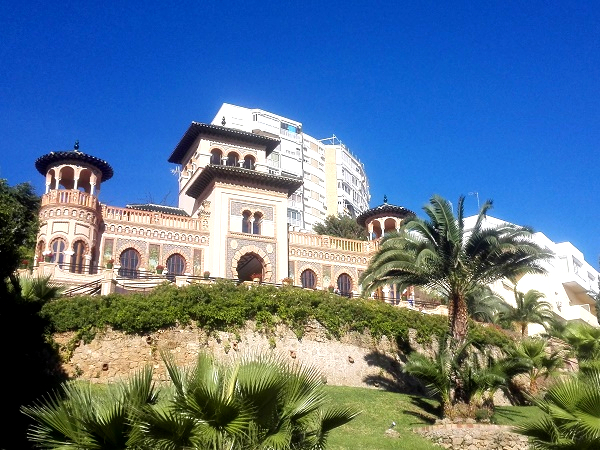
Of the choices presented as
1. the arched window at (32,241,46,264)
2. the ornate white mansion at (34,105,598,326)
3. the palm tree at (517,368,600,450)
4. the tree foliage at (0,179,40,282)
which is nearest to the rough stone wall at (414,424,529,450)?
the palm tree at (517,368,600,450)

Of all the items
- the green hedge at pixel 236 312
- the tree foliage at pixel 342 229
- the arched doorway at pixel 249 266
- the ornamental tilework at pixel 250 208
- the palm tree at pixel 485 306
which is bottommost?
the green hedge at pixel 236 312

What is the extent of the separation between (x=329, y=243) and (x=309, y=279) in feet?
9.64

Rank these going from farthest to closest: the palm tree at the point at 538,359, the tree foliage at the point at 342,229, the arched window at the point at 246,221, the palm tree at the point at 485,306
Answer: the tree foliage at the point at 342,229, the arched window at the point at 246,221, the palm tree at the point at 485,306, the palm tree at the point at 538,359

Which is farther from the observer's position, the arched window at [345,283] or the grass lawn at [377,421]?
the arched window at [345,283]

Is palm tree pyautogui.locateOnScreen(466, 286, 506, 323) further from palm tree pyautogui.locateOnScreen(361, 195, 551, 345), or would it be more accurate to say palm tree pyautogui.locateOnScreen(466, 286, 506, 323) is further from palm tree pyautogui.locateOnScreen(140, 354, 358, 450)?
palm tree pyautogui.locateOnScreen(140, 354, 358, 450)

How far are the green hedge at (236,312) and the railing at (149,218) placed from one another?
42.2 ft

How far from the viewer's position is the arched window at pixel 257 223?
40.4 metres

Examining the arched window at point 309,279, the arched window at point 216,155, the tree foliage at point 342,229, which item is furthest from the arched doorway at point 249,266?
the tree foliage at point 342,229

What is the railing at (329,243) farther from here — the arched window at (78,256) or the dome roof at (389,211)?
the arched window at (78,256)

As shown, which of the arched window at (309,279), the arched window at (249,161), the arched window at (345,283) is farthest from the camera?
the arched window at (249,161)

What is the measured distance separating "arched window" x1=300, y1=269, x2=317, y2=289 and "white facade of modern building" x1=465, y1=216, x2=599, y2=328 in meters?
13.1

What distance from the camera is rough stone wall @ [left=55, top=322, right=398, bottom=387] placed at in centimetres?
2338

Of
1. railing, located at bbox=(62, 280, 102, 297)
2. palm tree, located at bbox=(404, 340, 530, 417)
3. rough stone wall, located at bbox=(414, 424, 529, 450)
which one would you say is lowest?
rough stone wall, located at bbox=(414, 424, 529, 450)

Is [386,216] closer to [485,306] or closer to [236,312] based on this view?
[485,306]
